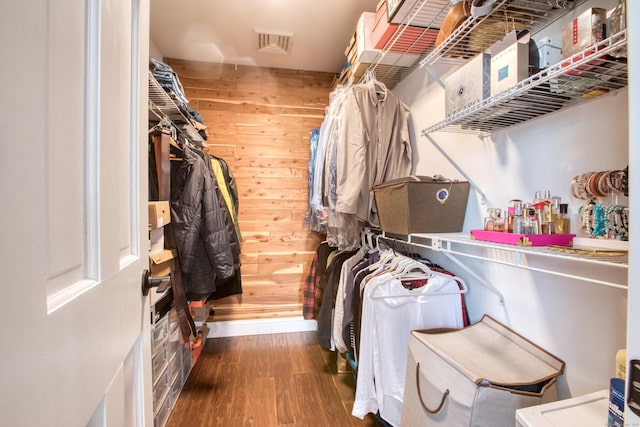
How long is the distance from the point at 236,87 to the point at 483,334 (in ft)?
9.07

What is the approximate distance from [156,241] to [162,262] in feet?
0.37

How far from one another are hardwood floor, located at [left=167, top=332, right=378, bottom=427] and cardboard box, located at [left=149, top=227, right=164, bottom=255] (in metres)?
0.99

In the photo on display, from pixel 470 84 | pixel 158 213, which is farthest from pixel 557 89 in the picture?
pixel 158 213

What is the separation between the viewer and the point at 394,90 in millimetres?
2084

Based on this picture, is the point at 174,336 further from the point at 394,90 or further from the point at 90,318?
the point at 394,90

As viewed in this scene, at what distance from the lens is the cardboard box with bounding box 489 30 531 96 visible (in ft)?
2.64

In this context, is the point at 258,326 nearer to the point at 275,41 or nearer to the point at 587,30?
the point at 275,41

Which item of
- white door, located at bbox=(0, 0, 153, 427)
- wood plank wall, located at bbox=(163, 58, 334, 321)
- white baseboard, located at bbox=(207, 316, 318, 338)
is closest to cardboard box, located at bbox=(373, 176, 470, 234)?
white door, located at bbox=(0, 0, 153, 427)

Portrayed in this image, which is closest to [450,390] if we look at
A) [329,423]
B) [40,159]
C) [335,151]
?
[329,423]

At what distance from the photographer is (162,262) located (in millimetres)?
1423

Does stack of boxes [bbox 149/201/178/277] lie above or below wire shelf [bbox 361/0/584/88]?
below

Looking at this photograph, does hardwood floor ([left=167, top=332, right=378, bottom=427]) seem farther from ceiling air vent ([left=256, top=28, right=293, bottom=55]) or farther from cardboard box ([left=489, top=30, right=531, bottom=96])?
ceiling air vent ([left=256, top=28, right=293, bottom=55])

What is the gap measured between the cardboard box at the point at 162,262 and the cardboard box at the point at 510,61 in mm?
1554

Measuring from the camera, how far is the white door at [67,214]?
28cm
